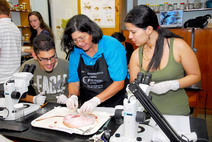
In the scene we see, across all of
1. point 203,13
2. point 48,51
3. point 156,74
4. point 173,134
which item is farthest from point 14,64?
point 203,13

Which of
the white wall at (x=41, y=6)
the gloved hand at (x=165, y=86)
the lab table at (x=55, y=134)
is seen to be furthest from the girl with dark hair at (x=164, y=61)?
the white wall at (x=41, y=6)

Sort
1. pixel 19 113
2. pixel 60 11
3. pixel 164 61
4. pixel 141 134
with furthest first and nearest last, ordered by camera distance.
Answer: pixel 60 11 → pixel 164 61 → pixel 19 113 → pixel 141 134

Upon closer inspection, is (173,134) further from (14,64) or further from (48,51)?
(14,64)

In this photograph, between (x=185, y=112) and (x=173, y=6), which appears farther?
(x=173, y=6)

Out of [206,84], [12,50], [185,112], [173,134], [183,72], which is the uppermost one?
[12,50]

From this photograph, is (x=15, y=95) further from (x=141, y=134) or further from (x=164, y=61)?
(x=164, y=61)

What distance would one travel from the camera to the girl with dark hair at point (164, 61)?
1365 millimetres

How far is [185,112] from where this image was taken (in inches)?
55.5

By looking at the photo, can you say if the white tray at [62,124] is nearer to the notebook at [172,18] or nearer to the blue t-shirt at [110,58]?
the blue t-shirt at [110,58]

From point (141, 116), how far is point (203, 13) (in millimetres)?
3641

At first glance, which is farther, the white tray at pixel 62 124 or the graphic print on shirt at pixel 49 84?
the graphic print on shirt at pixel 49 84

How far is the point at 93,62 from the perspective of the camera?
5.29ft

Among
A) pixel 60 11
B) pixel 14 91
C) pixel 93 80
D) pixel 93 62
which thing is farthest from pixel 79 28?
pixel 60 11

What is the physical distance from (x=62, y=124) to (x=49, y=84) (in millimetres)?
742
